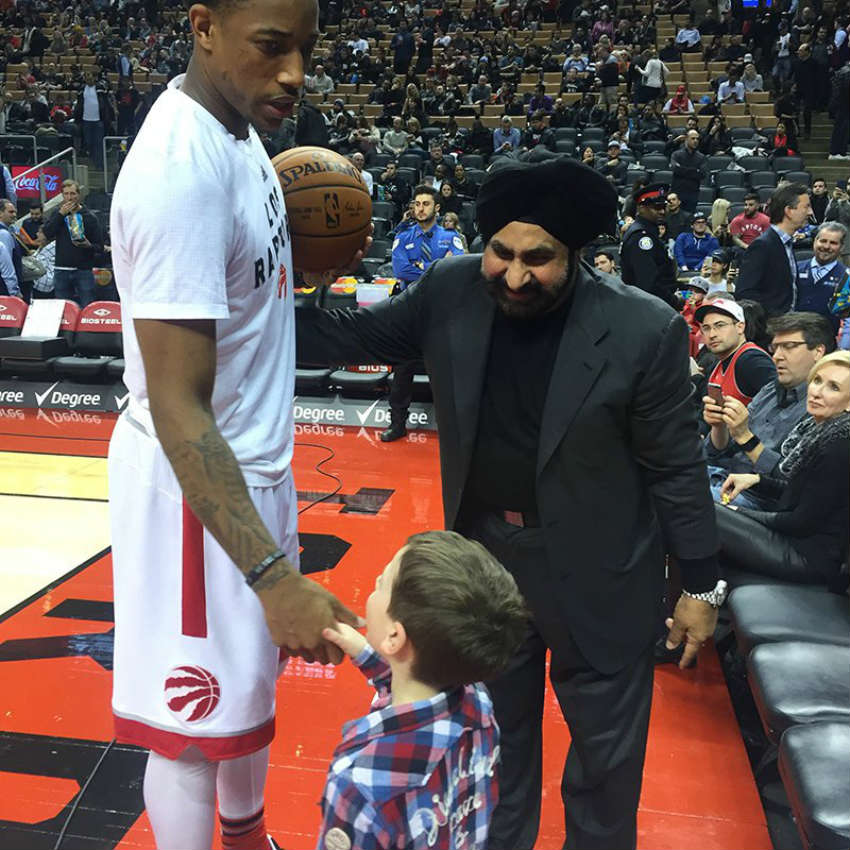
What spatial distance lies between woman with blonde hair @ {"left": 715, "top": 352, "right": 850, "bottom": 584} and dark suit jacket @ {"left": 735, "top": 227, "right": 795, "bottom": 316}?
3.09m

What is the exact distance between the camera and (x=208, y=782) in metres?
1.83

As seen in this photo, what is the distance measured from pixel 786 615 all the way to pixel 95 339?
654 centimetres

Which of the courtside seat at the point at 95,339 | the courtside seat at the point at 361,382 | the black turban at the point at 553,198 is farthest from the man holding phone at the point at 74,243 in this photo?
the black turban at the point at 553,198

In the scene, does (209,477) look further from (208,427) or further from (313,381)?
(313,381)

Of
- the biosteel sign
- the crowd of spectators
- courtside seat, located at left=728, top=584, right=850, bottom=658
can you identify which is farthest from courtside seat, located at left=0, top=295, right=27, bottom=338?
courtside seat, located at left=728, top=584, right=850, bottom=658

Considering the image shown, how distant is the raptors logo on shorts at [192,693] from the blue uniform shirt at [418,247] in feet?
18.9

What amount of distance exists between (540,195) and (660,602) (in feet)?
3.14

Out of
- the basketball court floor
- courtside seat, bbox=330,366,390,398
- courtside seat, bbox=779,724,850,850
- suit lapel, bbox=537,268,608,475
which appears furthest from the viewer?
courtside seat, bbox=330,366,390,398

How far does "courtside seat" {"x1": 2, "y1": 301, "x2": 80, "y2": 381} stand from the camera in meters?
7.98

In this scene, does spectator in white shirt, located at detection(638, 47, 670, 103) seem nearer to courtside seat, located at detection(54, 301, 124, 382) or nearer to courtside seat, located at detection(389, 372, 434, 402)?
courtside seat, located at detection(389, 372, 434, 402)

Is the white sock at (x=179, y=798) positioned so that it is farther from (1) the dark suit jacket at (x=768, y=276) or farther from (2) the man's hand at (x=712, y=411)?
(1) the dark suit jacket at (x=768, y=276)

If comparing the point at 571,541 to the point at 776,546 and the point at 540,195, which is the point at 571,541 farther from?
the point at 776,546

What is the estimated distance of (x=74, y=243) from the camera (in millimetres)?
9648

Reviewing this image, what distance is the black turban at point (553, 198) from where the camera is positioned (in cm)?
182
